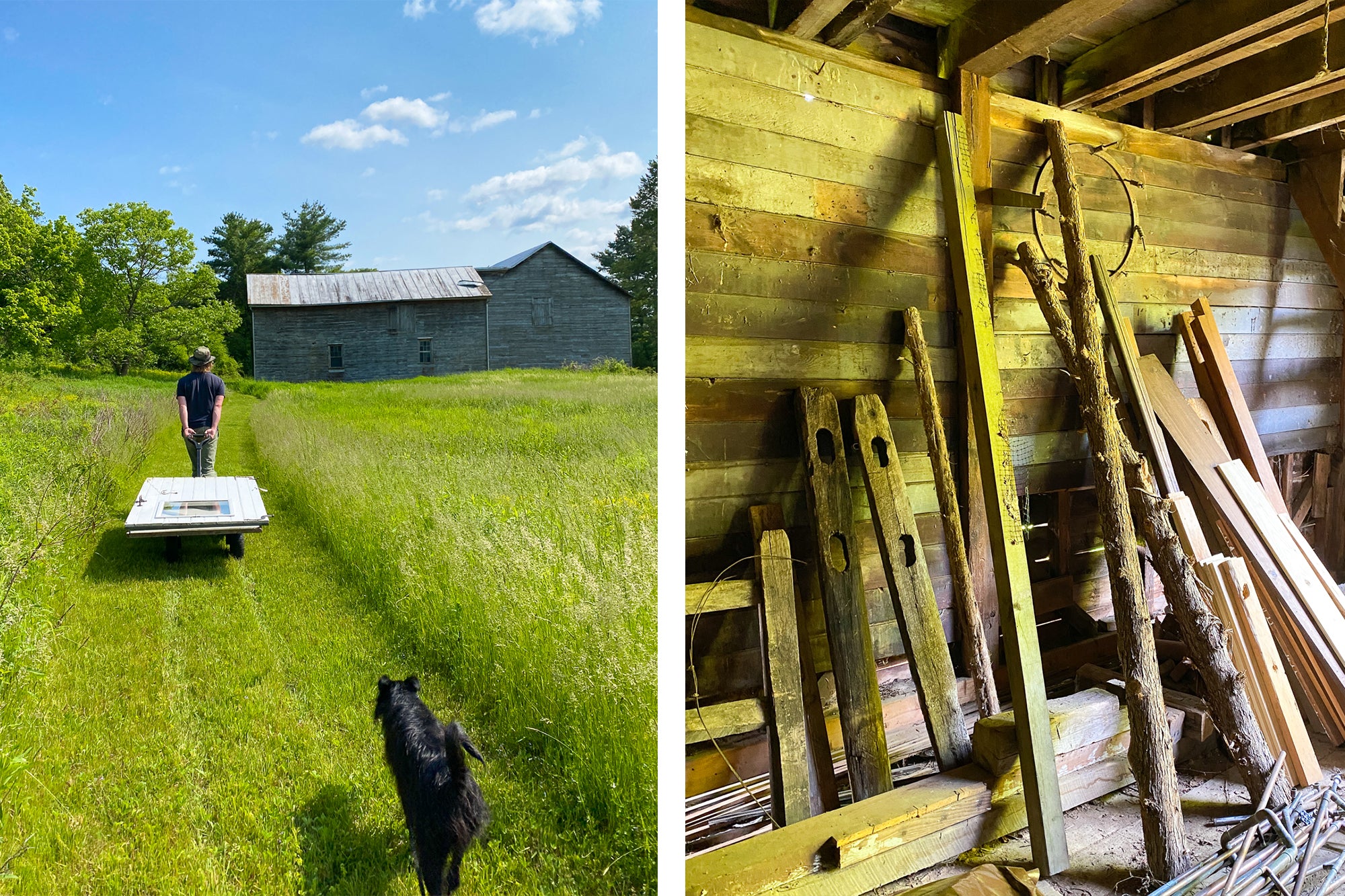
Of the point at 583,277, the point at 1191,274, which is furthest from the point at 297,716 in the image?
the point at 1191,274

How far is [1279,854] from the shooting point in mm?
1902

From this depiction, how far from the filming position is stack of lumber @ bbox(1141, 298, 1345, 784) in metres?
2.24

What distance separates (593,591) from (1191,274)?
3.09 metres

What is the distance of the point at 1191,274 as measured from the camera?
10.1 ft

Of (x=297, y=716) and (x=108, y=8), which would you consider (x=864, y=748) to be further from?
(x=108, y=8)

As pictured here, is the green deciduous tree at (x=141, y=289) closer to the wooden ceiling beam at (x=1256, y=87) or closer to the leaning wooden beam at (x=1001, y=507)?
the leaning wooden beam at (x=1001, y=507)

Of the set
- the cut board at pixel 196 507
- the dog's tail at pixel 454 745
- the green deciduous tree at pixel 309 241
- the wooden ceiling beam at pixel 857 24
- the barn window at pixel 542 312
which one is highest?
the wooden ceiling beam at pixel 857 24

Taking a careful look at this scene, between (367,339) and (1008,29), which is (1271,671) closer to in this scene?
(1008,29)

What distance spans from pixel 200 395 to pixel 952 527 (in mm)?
2057

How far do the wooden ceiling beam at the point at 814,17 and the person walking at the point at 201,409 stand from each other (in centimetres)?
176

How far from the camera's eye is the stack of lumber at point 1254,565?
2.24 m

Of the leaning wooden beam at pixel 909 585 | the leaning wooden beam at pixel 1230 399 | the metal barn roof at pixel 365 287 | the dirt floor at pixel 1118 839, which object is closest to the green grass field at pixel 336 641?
the metal barn roof at pixel 365 287

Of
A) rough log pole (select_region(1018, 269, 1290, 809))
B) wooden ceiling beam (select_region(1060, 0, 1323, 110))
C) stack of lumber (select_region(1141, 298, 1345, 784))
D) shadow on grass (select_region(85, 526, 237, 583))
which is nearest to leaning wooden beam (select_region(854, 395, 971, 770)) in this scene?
rough log pole (select_region(1018, 269, 1290, 809))

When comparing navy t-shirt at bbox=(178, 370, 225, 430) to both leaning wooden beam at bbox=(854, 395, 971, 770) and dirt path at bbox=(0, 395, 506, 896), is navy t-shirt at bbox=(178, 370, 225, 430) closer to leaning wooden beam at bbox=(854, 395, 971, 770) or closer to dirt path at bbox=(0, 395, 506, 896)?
dirt path at bbox=(0, 395, 506, 896)
